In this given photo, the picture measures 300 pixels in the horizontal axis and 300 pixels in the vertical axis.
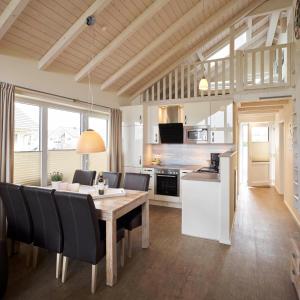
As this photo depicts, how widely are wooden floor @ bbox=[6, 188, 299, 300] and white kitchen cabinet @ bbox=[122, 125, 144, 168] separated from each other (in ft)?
6.80

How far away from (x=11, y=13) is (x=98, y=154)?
10.5 ft

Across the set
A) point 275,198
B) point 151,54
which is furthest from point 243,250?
point 151,54

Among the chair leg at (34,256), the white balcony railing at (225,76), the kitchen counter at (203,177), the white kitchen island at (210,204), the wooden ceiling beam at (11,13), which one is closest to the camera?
the wooden ceiling beam at (11,13)

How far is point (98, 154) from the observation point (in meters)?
5.19

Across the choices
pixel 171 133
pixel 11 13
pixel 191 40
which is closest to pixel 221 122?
pixel 171 133

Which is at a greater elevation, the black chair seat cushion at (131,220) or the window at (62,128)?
the window at (62,128)

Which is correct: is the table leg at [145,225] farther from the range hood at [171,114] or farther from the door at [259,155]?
the door at [259,155]

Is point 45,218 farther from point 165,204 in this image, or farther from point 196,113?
point 196,113

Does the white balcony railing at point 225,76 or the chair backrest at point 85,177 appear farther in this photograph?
the white balcony railing at point 225,76

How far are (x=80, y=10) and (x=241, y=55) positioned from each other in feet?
11.2

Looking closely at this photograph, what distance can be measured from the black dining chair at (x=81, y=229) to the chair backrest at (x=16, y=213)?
55 cm

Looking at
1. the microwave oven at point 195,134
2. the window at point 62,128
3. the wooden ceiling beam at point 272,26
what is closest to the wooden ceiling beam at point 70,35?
the window at point 62,128

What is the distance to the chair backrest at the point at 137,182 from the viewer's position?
128 inches

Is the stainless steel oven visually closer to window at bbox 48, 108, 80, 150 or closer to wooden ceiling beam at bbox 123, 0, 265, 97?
window at bbox 48, 108, 80, 150
